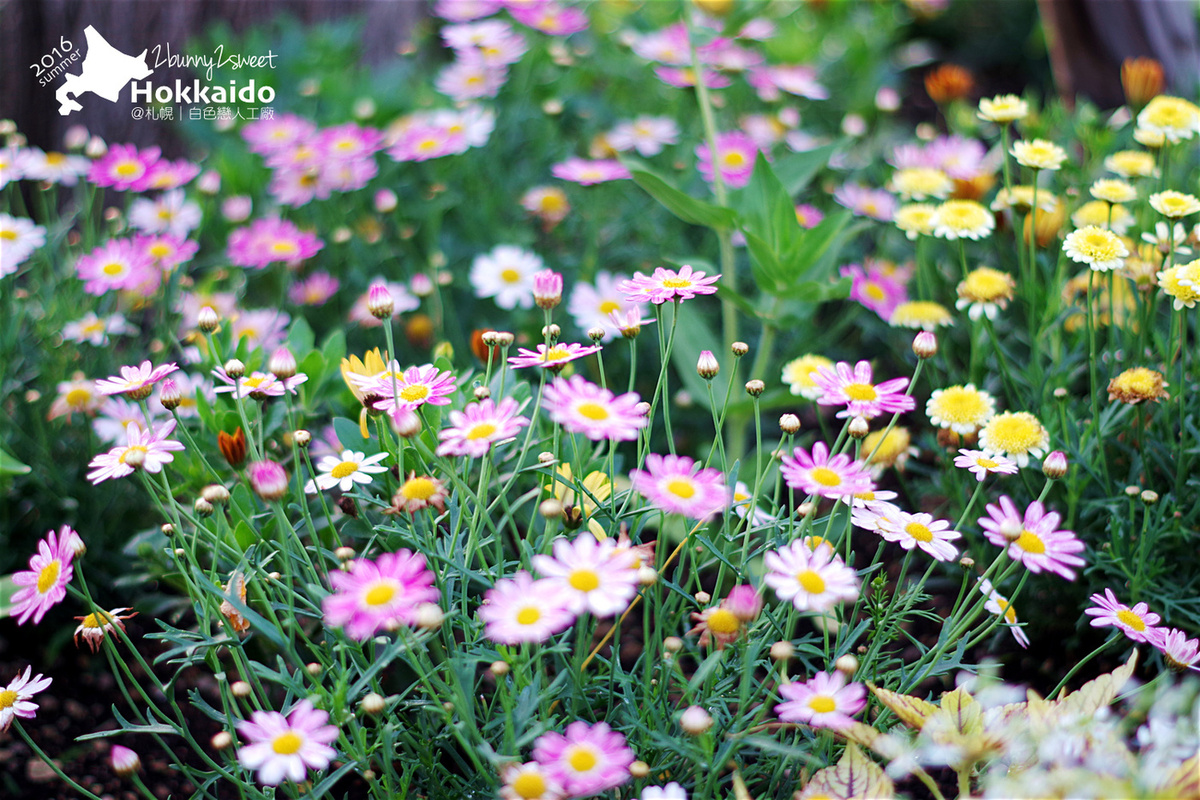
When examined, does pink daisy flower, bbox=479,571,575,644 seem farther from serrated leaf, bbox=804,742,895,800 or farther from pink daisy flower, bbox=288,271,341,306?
pink daisy flower, bbox=288,271,341,306

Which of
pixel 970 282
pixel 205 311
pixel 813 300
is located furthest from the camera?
pixel 813 300

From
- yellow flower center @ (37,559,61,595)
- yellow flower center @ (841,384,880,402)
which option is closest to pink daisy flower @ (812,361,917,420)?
yellow flower center @ (841,384,880,402)

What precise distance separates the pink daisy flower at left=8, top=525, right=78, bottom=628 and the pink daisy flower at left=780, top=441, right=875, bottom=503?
0.72 metres

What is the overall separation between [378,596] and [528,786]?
0.21 meters

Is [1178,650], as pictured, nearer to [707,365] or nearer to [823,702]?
[823,702]

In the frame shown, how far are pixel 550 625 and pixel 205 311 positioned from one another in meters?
0.60

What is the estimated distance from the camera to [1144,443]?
4.09 ft

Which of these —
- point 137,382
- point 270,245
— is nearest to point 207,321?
point 137,382

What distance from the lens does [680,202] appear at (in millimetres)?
1498

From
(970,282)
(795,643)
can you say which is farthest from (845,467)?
(970,282)

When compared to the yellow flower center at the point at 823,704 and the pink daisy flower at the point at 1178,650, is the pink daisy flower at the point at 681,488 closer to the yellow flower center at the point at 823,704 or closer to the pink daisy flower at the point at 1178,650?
the yellow flower center at the point at 823,704

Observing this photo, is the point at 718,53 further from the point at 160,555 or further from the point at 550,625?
the point at 550,625

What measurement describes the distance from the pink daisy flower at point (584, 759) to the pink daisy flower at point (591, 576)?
110 millimetres
